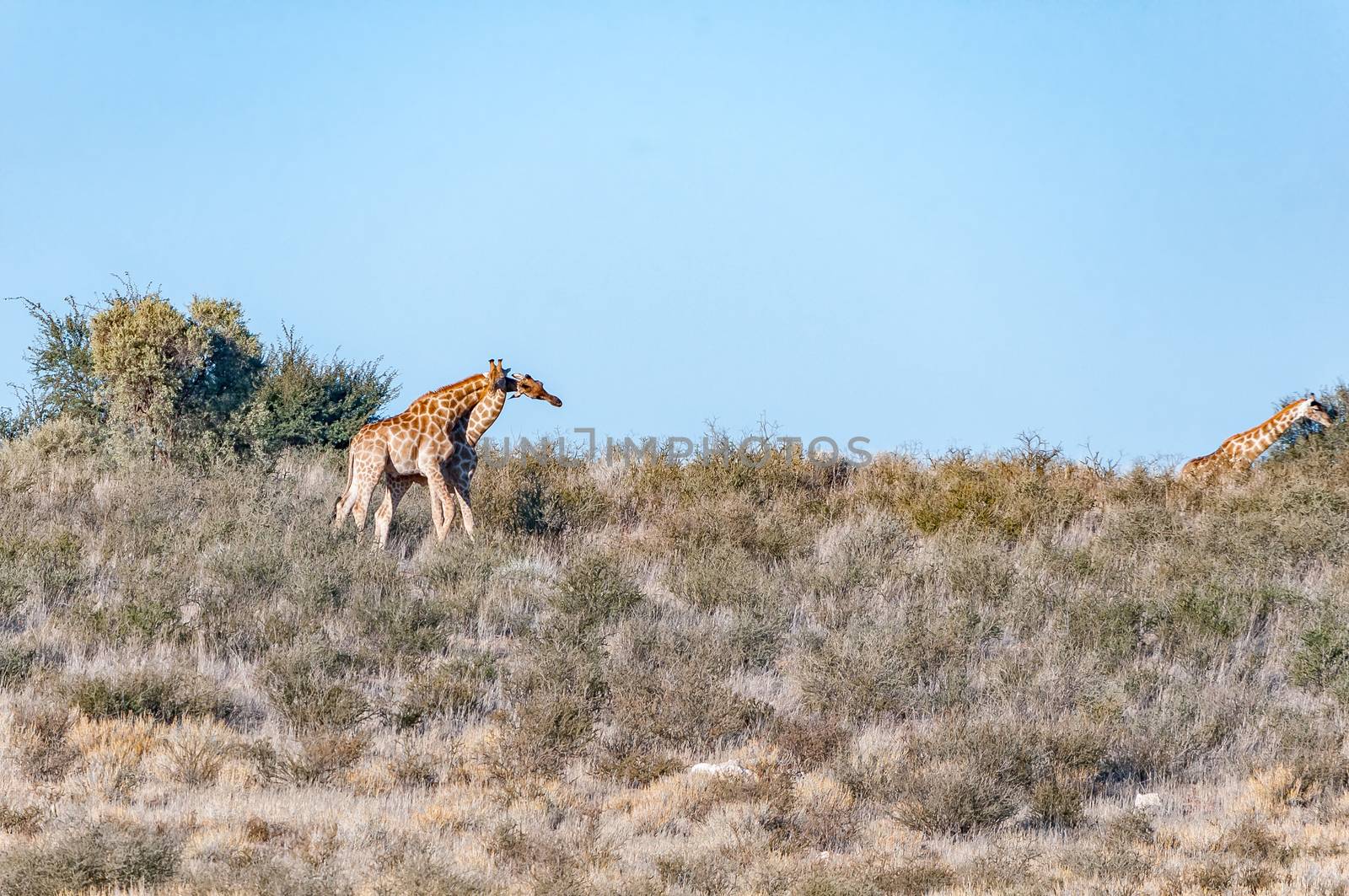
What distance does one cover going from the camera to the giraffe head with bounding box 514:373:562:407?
15.6 m

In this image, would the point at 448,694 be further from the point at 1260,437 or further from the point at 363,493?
the point at 1260,437

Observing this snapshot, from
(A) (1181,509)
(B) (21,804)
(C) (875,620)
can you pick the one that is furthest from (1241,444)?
(B) (21,804)

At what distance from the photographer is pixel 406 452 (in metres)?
14.6

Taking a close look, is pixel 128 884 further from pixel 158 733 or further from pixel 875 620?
pixel 875 620

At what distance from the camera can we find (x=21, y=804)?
296 inches

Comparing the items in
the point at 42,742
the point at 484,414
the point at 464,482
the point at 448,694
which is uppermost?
the point at 484,414

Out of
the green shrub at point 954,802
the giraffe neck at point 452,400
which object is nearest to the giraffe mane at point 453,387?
the giraffe neck at point 452,400

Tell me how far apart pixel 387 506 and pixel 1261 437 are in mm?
12850

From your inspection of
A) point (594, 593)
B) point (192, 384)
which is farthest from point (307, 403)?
point (594, 593)

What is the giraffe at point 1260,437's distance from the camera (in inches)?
787

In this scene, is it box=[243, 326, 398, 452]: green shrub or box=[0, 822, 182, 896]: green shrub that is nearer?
box=[0, 822, 182, 896]: green shrub

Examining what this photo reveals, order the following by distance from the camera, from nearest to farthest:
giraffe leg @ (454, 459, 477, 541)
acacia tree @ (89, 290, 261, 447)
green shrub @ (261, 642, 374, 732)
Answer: green shrub @ (261, 642, 374, 732) < giraffe leg @ (454, 459, 477, 541) < acacia tree @ (89, 290, 261, 447)

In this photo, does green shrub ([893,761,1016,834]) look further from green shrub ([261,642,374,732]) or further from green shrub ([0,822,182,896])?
green shrub ([0,822,182,896])

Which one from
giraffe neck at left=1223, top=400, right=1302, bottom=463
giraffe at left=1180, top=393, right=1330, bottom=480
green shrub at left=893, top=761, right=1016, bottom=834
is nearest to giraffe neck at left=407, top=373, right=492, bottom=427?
green shrub at left=893, top=761, right=1016, bottom=834
